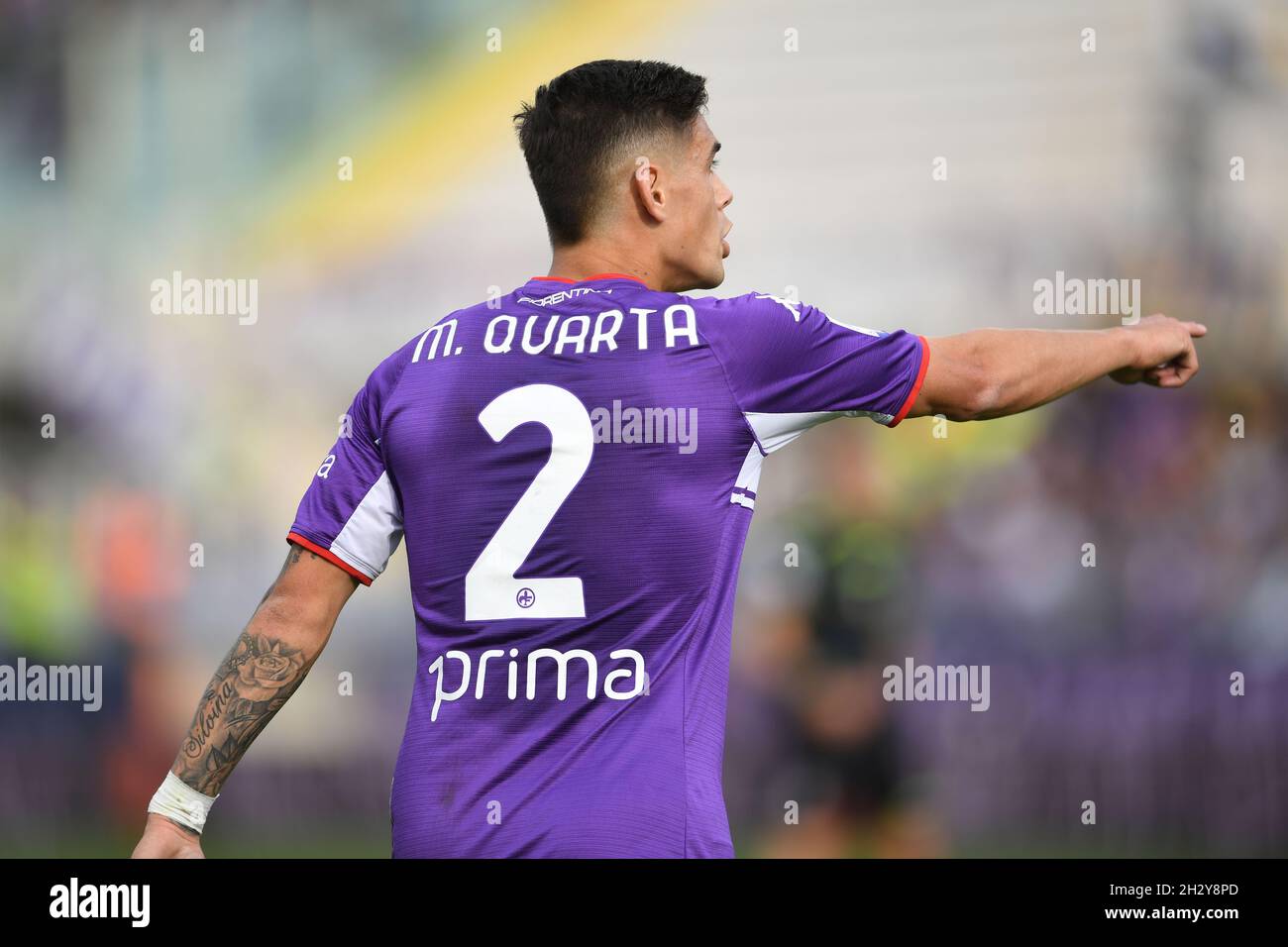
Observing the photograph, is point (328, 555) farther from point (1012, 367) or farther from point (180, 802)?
point (1012, 367)

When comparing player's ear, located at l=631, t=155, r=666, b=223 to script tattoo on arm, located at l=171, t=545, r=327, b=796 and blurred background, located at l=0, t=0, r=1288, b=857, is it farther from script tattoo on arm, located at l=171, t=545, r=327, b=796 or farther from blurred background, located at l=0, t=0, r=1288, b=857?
blurred background, located at l=0, t=0, r=1288, b=857

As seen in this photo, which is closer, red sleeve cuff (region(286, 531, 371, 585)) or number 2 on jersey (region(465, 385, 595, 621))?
number 2 on jersey (region(465, 385, 595, 621))

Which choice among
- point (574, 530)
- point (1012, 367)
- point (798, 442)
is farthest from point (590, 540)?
point (798, 442)

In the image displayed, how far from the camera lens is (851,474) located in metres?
6.58

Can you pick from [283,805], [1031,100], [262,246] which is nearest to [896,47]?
[1031,100]

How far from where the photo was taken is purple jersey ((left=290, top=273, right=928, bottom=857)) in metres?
1.78

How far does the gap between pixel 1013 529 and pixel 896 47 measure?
266 centimetres

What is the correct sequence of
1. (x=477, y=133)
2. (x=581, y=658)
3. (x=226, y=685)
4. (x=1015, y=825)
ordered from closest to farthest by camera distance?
(x=581, y=658)
(x=226, y=685)
(x=1015, y=825)
(x=477, y=133)

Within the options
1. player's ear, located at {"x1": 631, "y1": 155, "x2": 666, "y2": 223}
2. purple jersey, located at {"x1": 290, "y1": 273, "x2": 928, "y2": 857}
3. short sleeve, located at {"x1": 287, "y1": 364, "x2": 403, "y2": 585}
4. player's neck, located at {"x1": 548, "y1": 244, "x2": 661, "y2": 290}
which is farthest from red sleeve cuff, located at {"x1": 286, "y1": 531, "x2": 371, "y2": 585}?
player's ear, located at {"x1": 631, "y1": 155, "x2": 666, "y2": 223}

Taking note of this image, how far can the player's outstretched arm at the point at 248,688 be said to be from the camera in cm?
198

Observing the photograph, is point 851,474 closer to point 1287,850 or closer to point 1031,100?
point 1031,100

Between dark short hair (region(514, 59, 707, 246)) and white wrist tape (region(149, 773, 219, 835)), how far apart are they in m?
1.05

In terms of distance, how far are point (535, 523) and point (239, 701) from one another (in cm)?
58

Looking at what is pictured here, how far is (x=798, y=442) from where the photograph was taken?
22.5 feet
